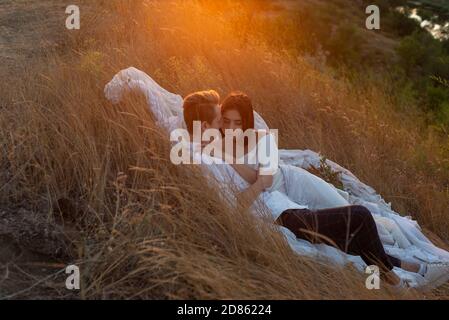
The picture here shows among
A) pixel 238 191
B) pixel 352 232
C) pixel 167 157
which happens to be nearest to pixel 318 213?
pixel 352 232

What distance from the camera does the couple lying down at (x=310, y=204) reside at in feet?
11.5

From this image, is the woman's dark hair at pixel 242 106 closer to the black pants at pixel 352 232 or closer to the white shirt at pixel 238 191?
the white shirt at pixel 238 191

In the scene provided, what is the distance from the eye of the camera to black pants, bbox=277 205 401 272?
3.51 metres

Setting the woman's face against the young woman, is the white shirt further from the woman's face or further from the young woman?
the woman's face

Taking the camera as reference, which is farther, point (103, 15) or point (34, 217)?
point (103, 15)

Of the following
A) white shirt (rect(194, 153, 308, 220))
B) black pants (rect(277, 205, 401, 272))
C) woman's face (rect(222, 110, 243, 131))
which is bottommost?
black pants (rect(277, 205, 401, 272))

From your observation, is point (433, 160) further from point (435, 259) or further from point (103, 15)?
point (103, 15)

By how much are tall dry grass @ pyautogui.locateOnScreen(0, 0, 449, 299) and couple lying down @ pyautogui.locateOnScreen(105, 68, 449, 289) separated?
0.17 m

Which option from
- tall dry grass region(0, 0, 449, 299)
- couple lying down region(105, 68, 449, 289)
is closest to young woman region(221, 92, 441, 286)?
couple lying down region(105, 68, 449, 289)

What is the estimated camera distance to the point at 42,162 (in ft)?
12.5

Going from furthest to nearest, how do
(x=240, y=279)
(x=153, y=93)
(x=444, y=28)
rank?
(x=444, y=28) → (x=153, y=93) → (x=240, y=279)

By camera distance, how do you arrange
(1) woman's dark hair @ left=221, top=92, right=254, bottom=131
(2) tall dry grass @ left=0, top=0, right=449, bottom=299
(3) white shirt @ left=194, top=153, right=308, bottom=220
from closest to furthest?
1. (2) tall dry grass @ left=0, top=0, right=449, bottom=299
2. (3) white shirt @ left=194, top=153, right=308, bottom=220
3. (1) woman's dark hair @ left=221, top=92, right=254, bottom=131

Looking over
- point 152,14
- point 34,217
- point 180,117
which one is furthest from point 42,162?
point 152,14

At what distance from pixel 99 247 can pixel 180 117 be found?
→ 172 centimetres
